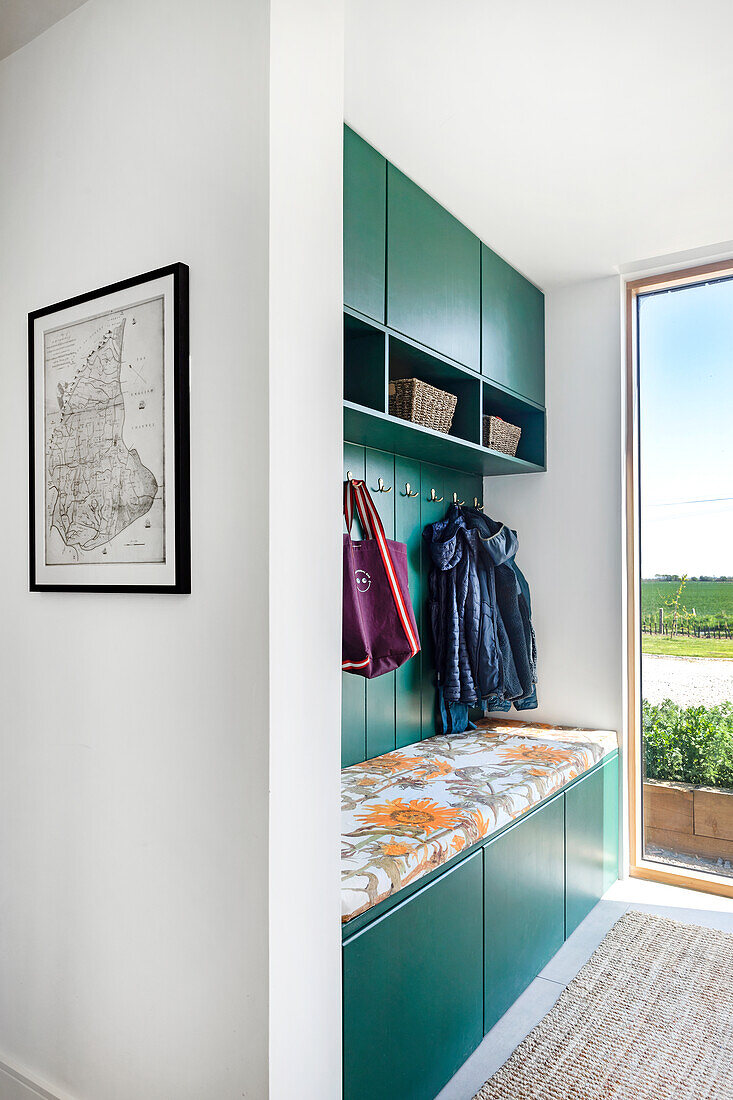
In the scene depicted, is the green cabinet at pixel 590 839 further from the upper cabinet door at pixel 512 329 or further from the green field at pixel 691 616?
the upper cabinet door at pixel 512 329

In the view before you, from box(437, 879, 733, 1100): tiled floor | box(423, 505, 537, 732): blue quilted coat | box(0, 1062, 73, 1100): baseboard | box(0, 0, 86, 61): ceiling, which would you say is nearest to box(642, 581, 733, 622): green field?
box(423, 505, 537, 732): blue quilted coat

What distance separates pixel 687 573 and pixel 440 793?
62.5 inches

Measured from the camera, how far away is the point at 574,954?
2.63 meters

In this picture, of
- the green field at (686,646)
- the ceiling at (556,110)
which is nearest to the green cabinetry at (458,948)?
the green field at (686,646)

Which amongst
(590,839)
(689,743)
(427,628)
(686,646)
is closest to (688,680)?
(686,646)

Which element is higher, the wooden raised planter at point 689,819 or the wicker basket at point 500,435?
the wicker basket at point 500,435

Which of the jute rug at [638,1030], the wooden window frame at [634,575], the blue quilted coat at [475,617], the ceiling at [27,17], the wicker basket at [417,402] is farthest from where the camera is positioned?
the wooden window frame at [634,575]

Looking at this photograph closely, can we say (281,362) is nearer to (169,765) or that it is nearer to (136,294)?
(136,294)

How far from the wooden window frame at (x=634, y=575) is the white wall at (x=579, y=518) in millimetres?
72

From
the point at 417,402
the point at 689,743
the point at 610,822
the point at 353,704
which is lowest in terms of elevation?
the point at 610,822

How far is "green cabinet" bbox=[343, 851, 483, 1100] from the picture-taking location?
1.59 m

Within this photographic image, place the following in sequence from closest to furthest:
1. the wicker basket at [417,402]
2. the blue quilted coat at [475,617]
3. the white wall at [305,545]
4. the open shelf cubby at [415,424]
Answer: the white wall at [305,545] → the open shelf cubby at [415,424] → the wicker basket at [417,402] → the blue quilted coat at [475,617]

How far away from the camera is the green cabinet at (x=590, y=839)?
276 cm

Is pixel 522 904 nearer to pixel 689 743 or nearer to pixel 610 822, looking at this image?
pixel 610 822
